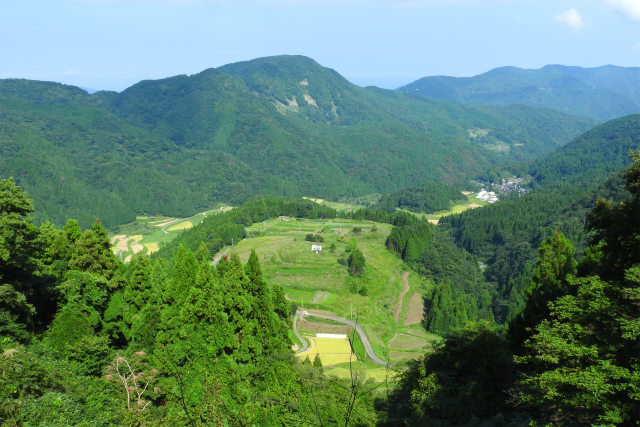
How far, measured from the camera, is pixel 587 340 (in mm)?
18062

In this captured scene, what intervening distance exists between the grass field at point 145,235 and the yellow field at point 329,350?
7665 cm

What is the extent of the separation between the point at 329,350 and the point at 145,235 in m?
121

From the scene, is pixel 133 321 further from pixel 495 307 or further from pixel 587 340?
pixel 495 307

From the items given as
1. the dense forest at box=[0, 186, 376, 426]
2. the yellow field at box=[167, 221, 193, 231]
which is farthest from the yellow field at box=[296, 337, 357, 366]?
the yellow field at box=[167, 221, 193, 231]

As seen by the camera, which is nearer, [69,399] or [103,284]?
[69,399]

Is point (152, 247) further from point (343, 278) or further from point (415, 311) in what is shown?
point (415, 311)

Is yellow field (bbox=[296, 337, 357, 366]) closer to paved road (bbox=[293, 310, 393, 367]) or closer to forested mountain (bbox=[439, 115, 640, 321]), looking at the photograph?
paved road (bbox=[293, 310, 393, 367])

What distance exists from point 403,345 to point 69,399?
178 ft

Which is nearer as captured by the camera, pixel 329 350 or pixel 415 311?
pixel 329 350

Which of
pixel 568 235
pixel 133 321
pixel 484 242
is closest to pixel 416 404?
pixel 133 321

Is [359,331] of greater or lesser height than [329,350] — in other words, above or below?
below

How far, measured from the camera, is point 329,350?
197 ft

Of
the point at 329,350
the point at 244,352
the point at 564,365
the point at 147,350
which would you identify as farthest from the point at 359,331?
the point at 564,365

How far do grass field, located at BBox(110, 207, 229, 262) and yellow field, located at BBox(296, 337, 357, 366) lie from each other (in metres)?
76.7
